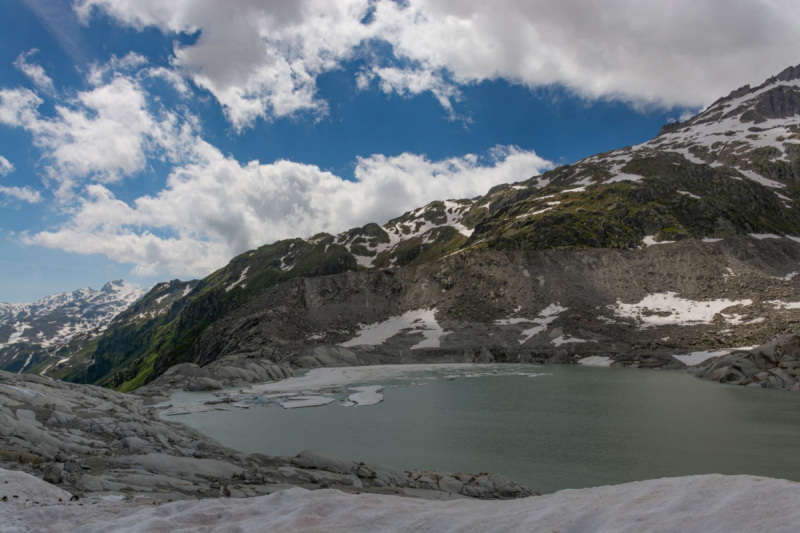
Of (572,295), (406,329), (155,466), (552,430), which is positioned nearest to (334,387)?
(552,430)

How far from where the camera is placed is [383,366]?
3100 inches

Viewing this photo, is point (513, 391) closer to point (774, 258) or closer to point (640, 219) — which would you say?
point (774, 258)

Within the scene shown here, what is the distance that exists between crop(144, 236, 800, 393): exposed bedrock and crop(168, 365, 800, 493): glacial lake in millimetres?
28047

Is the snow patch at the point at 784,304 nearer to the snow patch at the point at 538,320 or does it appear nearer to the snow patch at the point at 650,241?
the snow patch at the point at 650,241

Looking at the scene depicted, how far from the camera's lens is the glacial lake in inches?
876

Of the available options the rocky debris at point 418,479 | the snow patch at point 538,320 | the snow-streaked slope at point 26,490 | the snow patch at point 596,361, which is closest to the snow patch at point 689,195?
the snow patch at point 538,320

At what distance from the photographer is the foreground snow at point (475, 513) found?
22.8 ft

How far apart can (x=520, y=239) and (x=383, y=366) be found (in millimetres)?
66975

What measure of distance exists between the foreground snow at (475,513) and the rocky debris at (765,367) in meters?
53.8

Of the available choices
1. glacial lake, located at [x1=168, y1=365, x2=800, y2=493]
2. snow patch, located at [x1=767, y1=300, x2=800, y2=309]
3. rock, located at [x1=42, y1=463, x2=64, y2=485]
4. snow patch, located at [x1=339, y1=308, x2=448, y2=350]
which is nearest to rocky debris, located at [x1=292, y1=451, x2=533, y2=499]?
glacial lake, located at [x1=168, y1=365, x2=800, y2=493]

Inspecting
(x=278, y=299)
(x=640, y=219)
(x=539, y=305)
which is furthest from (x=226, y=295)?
(x=640, y=219)

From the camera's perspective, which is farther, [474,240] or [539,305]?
[474,240]

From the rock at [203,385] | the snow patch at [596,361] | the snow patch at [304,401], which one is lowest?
the snow patch at [596,361]

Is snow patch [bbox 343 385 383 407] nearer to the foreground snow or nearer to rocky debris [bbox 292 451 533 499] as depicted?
rocky debris [bbox 292 451 533 499]
